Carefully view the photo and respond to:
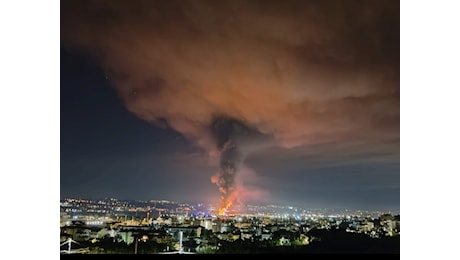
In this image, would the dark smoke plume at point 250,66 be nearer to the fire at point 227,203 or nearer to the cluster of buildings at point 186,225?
the fire at point 227,203

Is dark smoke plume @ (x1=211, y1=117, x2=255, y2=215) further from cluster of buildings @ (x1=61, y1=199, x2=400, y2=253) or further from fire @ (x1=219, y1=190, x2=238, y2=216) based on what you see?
cluster of buildings @ (x1=61, y1=199, x2=400, y2=253)

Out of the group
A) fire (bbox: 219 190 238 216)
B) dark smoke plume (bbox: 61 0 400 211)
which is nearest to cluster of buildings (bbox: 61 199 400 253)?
fire (bbox: 219 190 238 216)

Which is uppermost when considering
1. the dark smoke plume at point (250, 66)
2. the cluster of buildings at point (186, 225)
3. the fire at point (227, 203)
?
the dark smoke plume at point (250, 66)

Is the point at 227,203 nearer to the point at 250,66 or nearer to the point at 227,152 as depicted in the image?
the point at 227,152

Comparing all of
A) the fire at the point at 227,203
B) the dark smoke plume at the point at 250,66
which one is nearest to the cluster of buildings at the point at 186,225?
the fire at the point at 227,203

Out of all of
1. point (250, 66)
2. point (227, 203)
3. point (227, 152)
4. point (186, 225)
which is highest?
point (250, 66)

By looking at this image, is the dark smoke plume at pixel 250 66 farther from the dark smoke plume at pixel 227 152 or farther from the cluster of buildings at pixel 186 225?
the cluster of buildings at pixel 186 225

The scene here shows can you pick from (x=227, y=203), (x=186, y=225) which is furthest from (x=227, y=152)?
(x=186, y=225)

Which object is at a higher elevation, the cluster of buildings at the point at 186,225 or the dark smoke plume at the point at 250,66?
the dark smoke plume at the point at 250,66

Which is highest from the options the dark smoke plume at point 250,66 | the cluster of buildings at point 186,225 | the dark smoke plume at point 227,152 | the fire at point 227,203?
the dark smoke plume at point 250,66

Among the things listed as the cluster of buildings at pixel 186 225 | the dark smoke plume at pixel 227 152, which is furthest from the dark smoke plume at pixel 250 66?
the cluster of buildings at pixel 186 225

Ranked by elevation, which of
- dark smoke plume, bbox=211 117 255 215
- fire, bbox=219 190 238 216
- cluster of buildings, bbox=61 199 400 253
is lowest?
cluster of buildings, bbox=61 199 400 253
